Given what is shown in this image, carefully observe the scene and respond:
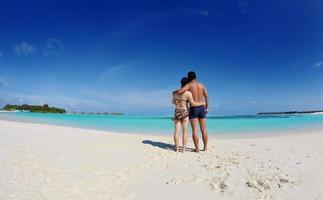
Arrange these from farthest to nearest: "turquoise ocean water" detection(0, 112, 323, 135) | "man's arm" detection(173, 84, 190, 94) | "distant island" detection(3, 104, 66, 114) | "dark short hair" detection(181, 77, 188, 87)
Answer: "distant island" detection(3, 104, 66, 114) → "turquoise ocean water" detection(0, 112, 323, 135) → "dark short hair" detection(181, 77, 188, 87) → "man's arm" detection(173, 84, 190, 94)

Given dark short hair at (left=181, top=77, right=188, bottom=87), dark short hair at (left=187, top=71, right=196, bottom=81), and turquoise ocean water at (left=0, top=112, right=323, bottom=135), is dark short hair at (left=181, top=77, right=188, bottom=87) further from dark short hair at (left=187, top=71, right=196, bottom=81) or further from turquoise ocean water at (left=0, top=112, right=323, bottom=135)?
turquoise ocean water at (left=0, top=112, right=323, bottom=135)

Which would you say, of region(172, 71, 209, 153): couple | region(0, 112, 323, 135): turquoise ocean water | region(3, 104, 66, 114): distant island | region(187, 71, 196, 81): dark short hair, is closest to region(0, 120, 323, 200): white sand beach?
region(172, 71, 209, 153): couple

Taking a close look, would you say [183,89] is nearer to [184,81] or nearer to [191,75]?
[184,81]

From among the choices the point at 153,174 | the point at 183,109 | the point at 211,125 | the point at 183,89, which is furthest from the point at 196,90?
the point at 211,125

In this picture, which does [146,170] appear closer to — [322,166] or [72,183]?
[72,183]

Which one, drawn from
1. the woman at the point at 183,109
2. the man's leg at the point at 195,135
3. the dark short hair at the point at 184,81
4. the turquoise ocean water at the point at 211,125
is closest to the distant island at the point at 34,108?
the turquoise ocean water at the point at 211,125

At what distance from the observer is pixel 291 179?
3754 mm

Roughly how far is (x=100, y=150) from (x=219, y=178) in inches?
128

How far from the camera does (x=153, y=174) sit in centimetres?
438

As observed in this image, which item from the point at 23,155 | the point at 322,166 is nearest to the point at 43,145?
the point at 23,155

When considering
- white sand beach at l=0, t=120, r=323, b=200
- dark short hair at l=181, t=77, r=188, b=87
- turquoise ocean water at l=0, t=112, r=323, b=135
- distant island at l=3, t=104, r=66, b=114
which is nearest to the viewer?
white sand beach at l=0, t=120, r=323, b=200

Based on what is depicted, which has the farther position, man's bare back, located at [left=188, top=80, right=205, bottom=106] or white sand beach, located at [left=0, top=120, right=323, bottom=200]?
man's bare back, located at [left=188, top=80, right=205, bottom=106]

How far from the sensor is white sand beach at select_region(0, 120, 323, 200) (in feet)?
11.2

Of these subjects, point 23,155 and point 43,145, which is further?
point 43,145
